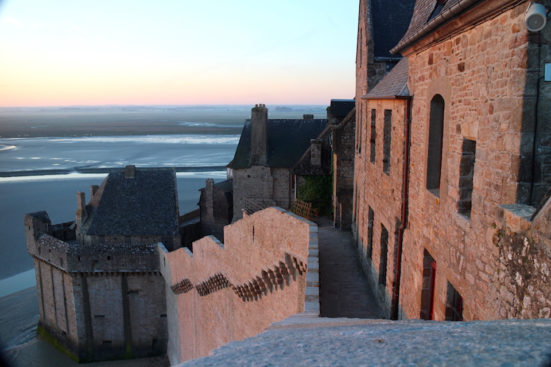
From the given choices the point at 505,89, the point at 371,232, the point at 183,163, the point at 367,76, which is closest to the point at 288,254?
the point at 371,232

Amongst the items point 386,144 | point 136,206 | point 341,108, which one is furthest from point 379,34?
point 136,206

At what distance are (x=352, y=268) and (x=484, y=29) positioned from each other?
9.79 metres

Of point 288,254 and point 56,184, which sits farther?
point 56,184

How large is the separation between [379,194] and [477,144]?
611 centimetres

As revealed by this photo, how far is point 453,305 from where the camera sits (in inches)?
274

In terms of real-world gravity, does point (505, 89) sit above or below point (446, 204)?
above

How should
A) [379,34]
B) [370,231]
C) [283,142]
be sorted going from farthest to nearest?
[283,142] < [379,34] < [370,231]

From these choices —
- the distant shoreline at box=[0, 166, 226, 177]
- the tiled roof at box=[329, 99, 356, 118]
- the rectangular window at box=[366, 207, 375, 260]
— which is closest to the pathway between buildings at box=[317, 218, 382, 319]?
the rectangular window at box=[366, 207, 375, 260]

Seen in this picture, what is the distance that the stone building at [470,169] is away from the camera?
4652 mm

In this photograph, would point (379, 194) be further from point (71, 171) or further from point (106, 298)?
point (71, 171)

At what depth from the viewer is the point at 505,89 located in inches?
198

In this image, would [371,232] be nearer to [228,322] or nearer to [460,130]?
[228,322]

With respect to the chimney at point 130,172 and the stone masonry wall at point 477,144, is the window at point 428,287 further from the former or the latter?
the chimney at point 130,172

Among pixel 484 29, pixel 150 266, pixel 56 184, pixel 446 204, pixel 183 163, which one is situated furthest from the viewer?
pixel 183 163
